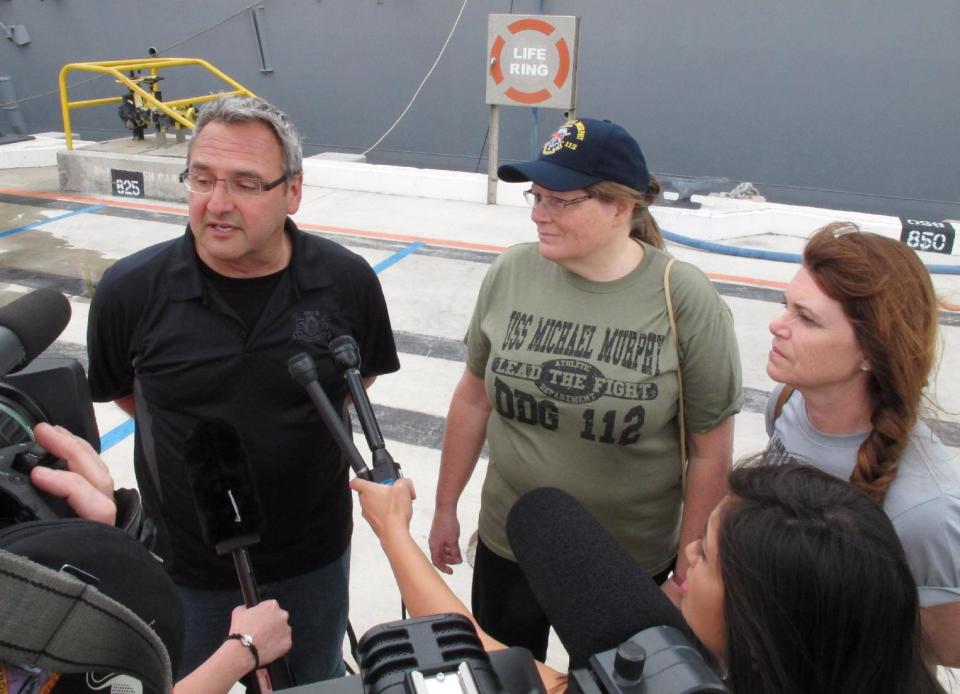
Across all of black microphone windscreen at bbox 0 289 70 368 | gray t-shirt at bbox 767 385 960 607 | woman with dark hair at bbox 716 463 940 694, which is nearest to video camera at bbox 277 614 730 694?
woman with dark hair at bbox 716 463 940 694

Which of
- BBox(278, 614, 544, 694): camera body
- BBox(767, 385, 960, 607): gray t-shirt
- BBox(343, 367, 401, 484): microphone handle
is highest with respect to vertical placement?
BBox(278, 614, 544, 694): camera body

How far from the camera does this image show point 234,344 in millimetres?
1849

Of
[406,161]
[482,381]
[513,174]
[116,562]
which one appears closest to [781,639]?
[116,562]

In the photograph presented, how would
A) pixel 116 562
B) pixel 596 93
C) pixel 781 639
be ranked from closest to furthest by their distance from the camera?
1. pixel 116 562
2. pixel 781 639
3. pixel 596 93

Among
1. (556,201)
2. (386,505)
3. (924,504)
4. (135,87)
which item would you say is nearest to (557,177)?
(556,201)

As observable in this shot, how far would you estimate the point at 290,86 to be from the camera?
10.6m

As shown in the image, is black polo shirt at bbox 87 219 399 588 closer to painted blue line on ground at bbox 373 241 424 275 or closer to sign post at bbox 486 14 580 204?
painted blue line on ground at bbox 373 241 424 275

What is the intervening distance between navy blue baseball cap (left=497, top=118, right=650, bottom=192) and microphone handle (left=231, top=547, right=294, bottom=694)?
1.10m

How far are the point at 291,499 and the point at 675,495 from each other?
988 millimetres

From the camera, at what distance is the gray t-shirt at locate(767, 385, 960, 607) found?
138 cm

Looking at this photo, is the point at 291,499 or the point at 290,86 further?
the point at 290,86

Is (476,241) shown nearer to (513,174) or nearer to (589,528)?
(513,174)

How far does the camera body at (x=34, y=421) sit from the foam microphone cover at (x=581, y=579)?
1.96 feet

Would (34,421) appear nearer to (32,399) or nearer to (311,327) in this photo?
(32,399)
